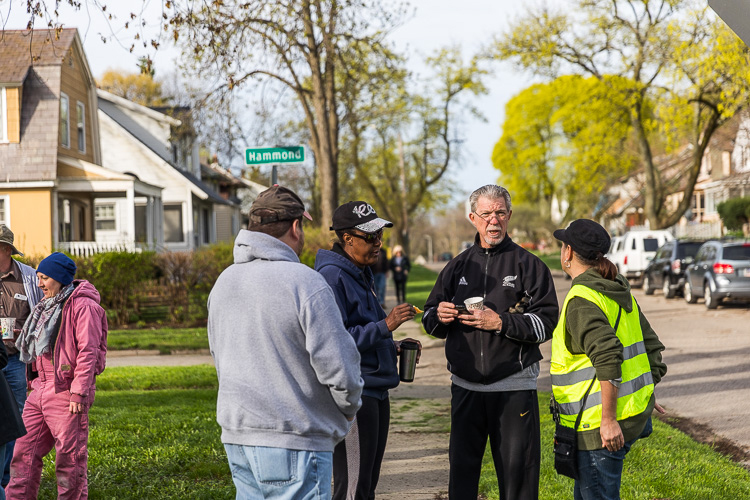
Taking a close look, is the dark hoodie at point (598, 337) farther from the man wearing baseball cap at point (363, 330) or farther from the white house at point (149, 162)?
the white house at point (149, 162)

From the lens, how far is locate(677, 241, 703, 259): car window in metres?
25.0

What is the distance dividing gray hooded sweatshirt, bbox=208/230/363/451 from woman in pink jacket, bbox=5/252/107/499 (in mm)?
2443

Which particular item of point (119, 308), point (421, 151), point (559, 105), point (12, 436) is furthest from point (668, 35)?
point (559, 105)

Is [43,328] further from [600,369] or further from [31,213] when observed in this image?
[31,213]

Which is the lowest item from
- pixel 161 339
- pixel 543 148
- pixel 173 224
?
pixel 161 339

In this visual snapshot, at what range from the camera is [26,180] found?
24.8 meters

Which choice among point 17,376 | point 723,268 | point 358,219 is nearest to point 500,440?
point 358,219

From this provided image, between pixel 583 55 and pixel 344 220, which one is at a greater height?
pixel 583 55

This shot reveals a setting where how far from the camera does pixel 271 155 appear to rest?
35.1 ft

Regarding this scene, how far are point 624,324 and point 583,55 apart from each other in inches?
1216

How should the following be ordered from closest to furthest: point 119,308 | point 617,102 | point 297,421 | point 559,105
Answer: point 297,421 < point 119,308 < point 617,102 < point 559,105

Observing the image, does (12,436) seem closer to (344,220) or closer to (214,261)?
(344,220)

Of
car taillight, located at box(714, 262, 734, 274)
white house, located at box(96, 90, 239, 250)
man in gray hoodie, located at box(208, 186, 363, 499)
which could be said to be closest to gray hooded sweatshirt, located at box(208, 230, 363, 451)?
man in gray hoodie, located at box(208, 186, 363, 499)

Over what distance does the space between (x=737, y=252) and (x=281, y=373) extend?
64.7 ft
